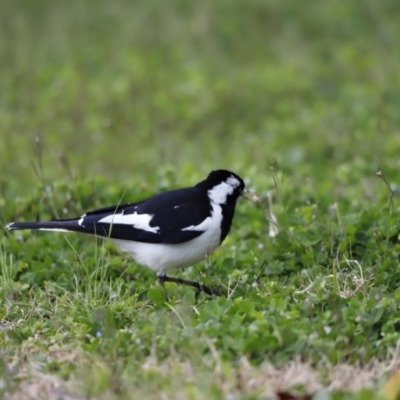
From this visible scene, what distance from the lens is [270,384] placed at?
3598mm

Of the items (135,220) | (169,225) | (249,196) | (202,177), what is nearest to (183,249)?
(169,225)

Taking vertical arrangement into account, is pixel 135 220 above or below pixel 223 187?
below

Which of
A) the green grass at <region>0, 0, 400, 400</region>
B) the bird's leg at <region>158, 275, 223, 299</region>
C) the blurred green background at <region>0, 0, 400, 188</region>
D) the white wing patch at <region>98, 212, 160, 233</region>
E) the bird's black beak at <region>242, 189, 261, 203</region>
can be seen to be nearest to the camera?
the green grass at <region>0, 0, 400, 400</region>

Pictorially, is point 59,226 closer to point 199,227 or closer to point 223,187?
point 199,227

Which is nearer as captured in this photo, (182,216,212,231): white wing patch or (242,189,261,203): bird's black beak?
(182,216,212,231): white wing patch

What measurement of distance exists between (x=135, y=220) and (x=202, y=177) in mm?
2216

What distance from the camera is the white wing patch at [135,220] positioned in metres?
5.26

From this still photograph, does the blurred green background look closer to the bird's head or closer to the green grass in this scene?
the green grass

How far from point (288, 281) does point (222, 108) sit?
5333 mm

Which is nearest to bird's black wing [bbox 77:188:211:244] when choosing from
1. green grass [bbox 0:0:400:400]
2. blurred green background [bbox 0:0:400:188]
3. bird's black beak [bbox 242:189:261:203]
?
green grass [bbox 0:0:400:400]

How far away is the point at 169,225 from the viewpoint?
5.21 meters

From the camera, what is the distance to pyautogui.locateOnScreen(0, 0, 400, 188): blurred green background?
9047 millimetres

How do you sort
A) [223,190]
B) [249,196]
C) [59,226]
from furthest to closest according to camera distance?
[249,196], [223,190], [59,226]

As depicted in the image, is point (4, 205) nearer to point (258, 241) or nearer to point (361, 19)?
point (258, 241)
